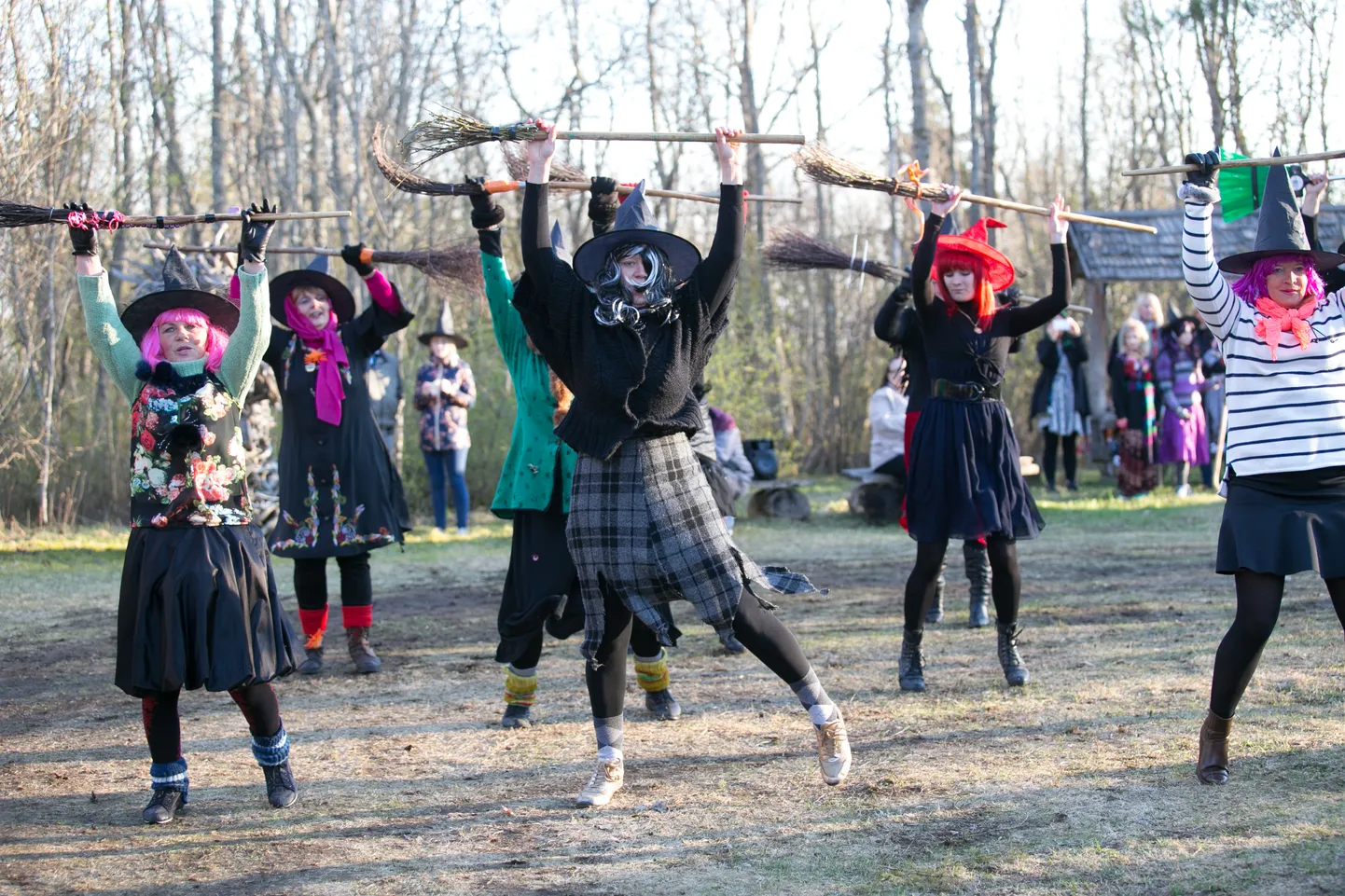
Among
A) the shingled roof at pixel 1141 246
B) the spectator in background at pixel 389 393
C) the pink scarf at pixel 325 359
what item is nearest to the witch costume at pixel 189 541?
the pink scarf at pixel 325 359

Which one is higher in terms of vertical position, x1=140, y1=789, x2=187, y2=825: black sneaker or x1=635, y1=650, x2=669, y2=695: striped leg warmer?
x1=635, y1=650, x2=669, y2=695: striped leg warmer

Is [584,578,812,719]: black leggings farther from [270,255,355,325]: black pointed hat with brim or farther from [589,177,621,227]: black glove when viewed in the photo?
[270,255,355,325]: black pointed hat with brim

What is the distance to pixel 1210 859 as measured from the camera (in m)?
3.43

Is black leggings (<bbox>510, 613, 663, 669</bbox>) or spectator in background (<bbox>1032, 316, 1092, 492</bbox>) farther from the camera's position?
spectator in background (<bbox>1032, 316, 1092, 492</bbox>)

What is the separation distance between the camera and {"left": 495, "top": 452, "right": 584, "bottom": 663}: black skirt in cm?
500

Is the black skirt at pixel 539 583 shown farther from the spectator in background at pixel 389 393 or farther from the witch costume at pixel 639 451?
the spectator in background at pixel 389 393

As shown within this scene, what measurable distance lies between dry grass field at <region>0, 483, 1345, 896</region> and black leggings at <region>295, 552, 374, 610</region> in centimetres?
35

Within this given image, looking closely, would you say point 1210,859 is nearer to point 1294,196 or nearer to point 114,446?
point 1294,196

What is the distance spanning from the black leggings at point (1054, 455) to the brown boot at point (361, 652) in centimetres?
1011

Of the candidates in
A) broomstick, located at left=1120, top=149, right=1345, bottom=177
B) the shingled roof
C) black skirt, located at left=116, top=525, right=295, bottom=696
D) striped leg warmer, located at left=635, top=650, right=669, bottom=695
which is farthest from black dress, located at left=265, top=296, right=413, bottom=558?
the shingled roof

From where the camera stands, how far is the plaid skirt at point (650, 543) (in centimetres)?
402

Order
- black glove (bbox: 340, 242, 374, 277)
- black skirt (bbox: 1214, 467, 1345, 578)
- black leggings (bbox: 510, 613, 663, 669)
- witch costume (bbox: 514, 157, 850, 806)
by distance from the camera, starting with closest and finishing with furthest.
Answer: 1. black skirt (bbox: 1214, 467, 1345, 578)
2. witch costume (bbox: 514, 157, 850, 806)
3. black leggings (bbox: 510, 613, 663, 669)
4. black glove (bbox: 340, 242, 374, 277)

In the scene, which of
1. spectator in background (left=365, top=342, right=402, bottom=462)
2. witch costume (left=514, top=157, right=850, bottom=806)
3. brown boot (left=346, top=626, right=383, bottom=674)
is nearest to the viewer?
witch costume (left=514, top=157, right=850, bottom=806)

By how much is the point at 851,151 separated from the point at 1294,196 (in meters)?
24.1
